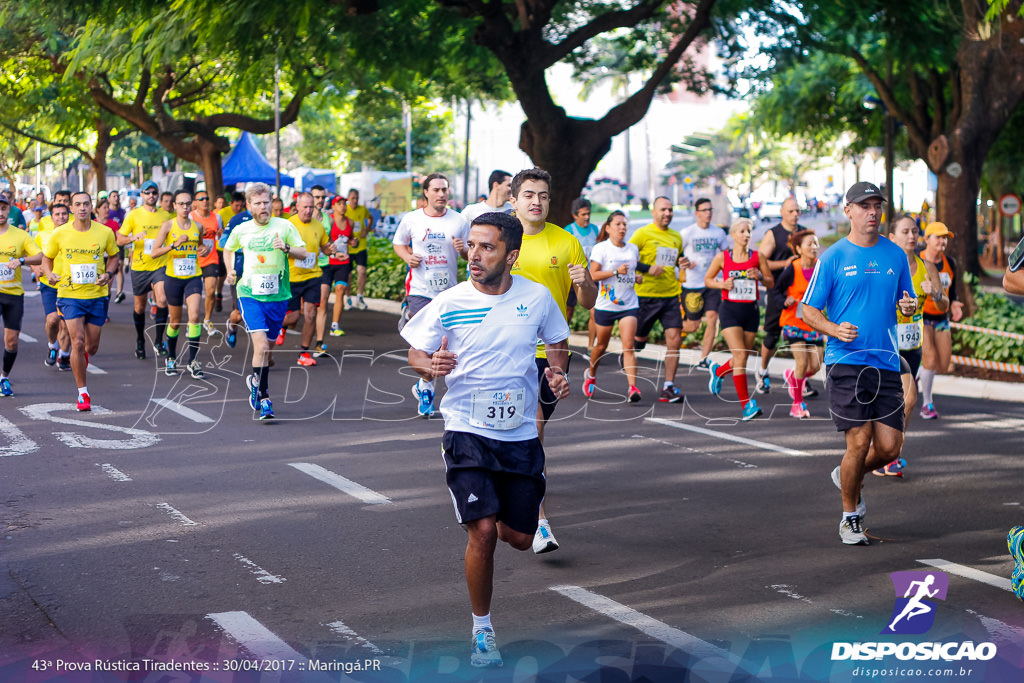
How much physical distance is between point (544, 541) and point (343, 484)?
2298 millimetres

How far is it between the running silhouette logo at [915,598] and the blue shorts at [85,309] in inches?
318

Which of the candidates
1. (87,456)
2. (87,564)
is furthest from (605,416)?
(87,564)

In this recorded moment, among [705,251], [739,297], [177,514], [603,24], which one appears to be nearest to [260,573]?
[177,514]

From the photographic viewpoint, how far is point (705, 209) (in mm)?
13820

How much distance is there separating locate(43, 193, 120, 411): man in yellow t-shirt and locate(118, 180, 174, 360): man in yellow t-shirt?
251 centimetres

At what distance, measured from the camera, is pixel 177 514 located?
7.77 meters

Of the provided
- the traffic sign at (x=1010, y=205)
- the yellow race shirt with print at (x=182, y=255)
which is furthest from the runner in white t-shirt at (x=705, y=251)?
the traffic sign at (x=1010, y=205)

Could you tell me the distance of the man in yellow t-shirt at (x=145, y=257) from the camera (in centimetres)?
1481

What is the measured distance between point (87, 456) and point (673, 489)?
4381 millimetres

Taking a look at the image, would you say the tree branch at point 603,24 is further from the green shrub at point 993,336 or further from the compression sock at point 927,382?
the compression sock at point 927,382

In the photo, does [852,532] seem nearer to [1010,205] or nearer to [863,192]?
[863,192]

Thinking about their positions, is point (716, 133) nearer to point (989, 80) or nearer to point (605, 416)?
point (989, 80)

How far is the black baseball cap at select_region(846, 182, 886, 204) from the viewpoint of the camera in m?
7.21

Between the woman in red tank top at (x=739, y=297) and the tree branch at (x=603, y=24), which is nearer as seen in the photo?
the woman in red tank top at (x=739, y=297)
